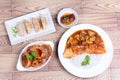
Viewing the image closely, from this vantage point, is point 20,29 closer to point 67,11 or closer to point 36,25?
point 36,25

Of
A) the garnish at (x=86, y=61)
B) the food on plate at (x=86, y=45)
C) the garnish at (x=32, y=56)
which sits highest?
the food on plate at (x=86, y=45)

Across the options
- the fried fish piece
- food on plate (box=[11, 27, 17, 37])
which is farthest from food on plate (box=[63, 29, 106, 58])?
food on plate (box=[11, 27, 17, 37])

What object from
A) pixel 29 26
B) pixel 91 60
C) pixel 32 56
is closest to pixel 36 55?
pixel 32 56

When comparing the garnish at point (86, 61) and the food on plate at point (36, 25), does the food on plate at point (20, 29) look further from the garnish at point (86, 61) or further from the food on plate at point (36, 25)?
the garnish at point (86, 61)

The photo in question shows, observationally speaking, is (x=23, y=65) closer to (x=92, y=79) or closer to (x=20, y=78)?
(x=20, y=78)

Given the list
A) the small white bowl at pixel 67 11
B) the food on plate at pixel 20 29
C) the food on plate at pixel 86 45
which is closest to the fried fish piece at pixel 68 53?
the food on plate at pixel 86 45

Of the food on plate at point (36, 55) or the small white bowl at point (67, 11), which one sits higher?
the small white bowl at point (67, 11)

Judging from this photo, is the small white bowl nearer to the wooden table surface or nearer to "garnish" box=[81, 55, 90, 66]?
the wooden table surface
